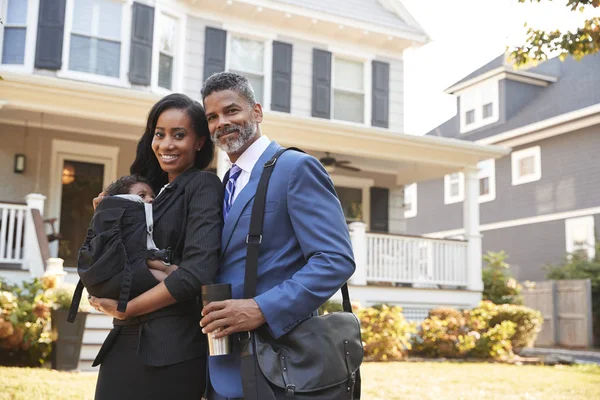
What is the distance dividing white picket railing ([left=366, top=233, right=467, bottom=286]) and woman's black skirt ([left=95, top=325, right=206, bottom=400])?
10417 mm

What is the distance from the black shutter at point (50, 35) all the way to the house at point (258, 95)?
2cm

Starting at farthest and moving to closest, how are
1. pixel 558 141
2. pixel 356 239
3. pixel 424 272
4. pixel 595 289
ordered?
pixel 558 141
pixel 595 289
pixel 424 272
pixel 356 239

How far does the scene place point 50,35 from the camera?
12.0 m

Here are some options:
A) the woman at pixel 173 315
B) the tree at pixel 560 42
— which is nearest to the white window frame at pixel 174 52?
the tree at pixel 560 42

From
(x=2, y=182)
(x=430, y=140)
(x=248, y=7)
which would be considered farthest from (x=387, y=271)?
(x=2, y=182)

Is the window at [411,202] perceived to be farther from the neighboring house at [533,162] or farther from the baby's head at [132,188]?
the baby's head at [132,188]

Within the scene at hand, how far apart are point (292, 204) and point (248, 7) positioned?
40.5ft

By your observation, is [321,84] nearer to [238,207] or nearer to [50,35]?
[50,35]

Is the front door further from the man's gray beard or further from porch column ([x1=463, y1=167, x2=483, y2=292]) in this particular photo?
the man's gray beard

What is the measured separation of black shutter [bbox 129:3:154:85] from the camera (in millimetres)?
12516

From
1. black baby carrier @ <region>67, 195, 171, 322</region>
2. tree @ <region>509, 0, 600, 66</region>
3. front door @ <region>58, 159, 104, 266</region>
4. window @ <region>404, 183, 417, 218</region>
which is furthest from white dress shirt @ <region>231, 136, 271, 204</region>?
window @ <region>404, 183, 417, 218</region>

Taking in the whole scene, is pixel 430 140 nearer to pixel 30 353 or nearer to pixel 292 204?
pixel 30 353

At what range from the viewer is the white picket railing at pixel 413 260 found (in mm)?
12922

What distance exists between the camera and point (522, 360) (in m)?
12.0
